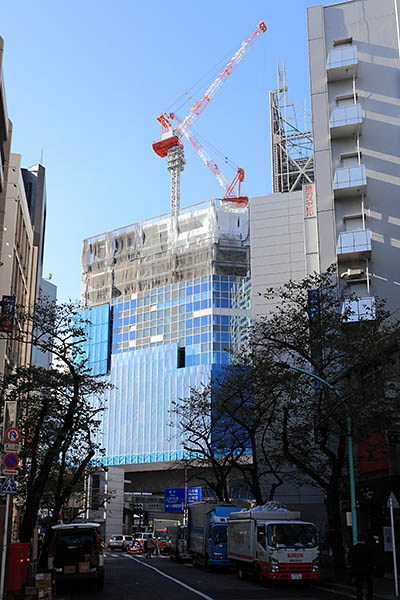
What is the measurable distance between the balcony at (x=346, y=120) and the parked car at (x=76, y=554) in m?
35.0

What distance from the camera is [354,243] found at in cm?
4544

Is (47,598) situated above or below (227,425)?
below

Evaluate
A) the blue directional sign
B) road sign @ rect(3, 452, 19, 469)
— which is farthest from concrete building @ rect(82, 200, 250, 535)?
road sign @ rect(3, 452, 19, 469)

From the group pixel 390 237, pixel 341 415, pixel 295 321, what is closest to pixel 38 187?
pixel 390 237

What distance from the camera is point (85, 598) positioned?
20938 millimetres

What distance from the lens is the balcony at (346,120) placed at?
48.3 metres

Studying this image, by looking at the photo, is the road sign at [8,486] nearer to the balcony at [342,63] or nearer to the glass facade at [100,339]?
the balcony at [342,63]

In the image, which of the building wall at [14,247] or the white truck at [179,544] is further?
the building wall at [14,247]

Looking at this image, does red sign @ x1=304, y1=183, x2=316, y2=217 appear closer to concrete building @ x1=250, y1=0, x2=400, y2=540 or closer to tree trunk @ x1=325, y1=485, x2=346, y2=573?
concrete building @ x1=250, y1=0, x2=400, y2=540

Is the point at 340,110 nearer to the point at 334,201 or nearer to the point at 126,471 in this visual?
the point at 334,201

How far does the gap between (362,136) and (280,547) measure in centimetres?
3546

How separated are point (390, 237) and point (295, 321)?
2243 cm

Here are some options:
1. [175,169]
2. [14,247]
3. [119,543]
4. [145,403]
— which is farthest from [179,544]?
[175,169]

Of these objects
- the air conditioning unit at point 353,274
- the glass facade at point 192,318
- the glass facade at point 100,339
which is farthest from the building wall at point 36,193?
the glass facade at point 100,339
